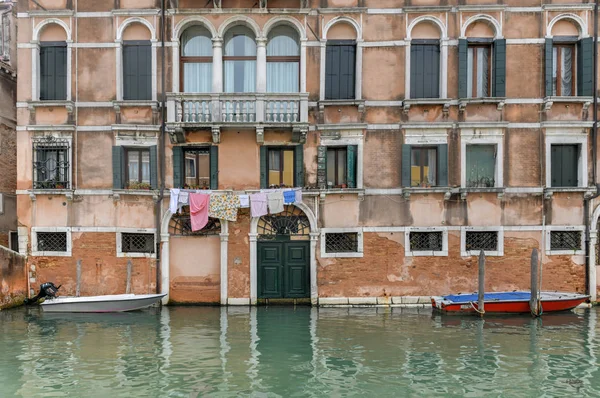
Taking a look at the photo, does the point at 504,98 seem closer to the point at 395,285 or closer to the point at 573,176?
the point at 573,176

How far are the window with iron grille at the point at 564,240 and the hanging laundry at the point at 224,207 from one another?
8.55 metres

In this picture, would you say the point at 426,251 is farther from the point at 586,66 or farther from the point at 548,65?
the point at 586,66

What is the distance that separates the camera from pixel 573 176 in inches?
584

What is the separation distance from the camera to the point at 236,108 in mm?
14484

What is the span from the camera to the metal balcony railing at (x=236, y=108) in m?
14.4

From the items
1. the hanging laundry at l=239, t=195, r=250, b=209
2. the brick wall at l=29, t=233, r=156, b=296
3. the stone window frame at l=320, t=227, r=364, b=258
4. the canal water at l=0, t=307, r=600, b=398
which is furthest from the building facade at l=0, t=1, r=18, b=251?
the stone window frame at l=320, t=227, r=364, b=258

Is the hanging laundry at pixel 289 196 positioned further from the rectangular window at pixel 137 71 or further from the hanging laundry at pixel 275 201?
the rectangular window at pixel 137 71

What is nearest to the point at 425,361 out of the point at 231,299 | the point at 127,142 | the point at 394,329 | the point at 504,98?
the point at 394,329

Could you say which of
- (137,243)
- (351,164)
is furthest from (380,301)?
(137,243)

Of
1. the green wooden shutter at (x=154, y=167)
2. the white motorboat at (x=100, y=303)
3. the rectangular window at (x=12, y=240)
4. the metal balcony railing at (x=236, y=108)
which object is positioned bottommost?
the white motorboat at (x=100, y=303)

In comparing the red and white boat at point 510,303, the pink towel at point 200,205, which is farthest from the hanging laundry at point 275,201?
the red and white boat at point 510,303

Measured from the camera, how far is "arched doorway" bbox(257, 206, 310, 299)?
Answer: 1492cm

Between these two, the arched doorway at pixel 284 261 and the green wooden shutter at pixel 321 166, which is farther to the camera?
the arched doorway at pixel 284 261

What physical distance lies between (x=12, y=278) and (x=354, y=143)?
9787mm
